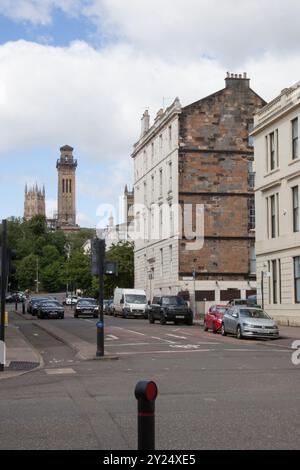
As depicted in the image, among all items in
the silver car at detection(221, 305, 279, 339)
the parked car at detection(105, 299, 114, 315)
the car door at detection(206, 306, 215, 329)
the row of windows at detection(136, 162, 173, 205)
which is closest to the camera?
the silver car at detection(221, 305, 279, 339)

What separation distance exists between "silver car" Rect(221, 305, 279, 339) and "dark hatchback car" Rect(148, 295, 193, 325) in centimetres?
1304

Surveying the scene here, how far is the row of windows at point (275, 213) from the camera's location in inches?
1523

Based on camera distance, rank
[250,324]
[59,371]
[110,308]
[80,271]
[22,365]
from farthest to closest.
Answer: [80,271] < [110,308] < [250,324] < [22,365] < [59,371]

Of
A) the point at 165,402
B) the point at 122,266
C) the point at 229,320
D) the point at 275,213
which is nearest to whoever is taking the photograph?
the point at 165,402

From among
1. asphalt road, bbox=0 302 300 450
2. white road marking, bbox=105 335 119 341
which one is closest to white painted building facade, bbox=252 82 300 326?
white road marking, bbox=105 335 119 341

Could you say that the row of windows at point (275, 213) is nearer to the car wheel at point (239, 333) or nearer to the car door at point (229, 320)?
the car door at point (229, 320)

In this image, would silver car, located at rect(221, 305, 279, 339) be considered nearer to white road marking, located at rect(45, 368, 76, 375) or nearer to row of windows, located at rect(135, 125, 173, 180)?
white road marking, located at rect(45, 368, 76, 375)

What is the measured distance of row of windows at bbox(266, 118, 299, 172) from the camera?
128 ft

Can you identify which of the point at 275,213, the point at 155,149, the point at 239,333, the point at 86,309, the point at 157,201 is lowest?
the point at 239,333

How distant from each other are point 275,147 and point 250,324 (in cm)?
1501

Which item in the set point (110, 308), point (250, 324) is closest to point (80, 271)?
point (110, 308)

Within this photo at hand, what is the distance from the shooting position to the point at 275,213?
4150 centimetres

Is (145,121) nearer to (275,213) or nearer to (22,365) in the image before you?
(275,213)
